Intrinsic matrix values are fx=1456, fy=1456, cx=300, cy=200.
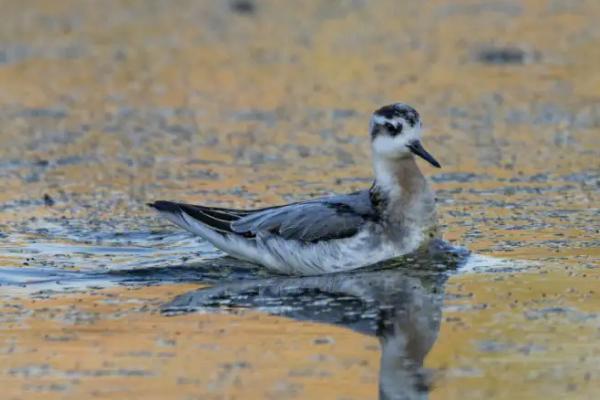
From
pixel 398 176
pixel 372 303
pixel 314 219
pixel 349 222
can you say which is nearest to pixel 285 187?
pixel 398 176

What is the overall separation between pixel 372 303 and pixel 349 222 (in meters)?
1.10

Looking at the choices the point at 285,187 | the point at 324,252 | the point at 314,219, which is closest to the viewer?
the point at 324,252

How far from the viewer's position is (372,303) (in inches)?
364

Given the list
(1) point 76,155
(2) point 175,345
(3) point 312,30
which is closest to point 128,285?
(2) point 175,345

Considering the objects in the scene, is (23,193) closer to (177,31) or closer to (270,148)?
(270,148)

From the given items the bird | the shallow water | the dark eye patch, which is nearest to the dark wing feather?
the bird

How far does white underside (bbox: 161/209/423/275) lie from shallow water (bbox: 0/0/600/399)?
0.13 m

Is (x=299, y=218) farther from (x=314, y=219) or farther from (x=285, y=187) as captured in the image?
(x=285, y=187)

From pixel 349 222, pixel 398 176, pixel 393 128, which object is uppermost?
pixel 393 128

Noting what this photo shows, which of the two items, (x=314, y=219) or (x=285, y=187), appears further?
(x=285, y=187)

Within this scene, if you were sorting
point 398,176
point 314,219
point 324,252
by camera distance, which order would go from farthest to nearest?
point 398,176
point 314,219
point 324,252

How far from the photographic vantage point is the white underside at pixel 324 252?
10.1 m

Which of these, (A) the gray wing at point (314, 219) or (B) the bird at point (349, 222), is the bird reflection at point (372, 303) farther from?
(A) the gray wing at point (314, 219)

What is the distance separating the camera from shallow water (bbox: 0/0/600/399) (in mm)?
7762
